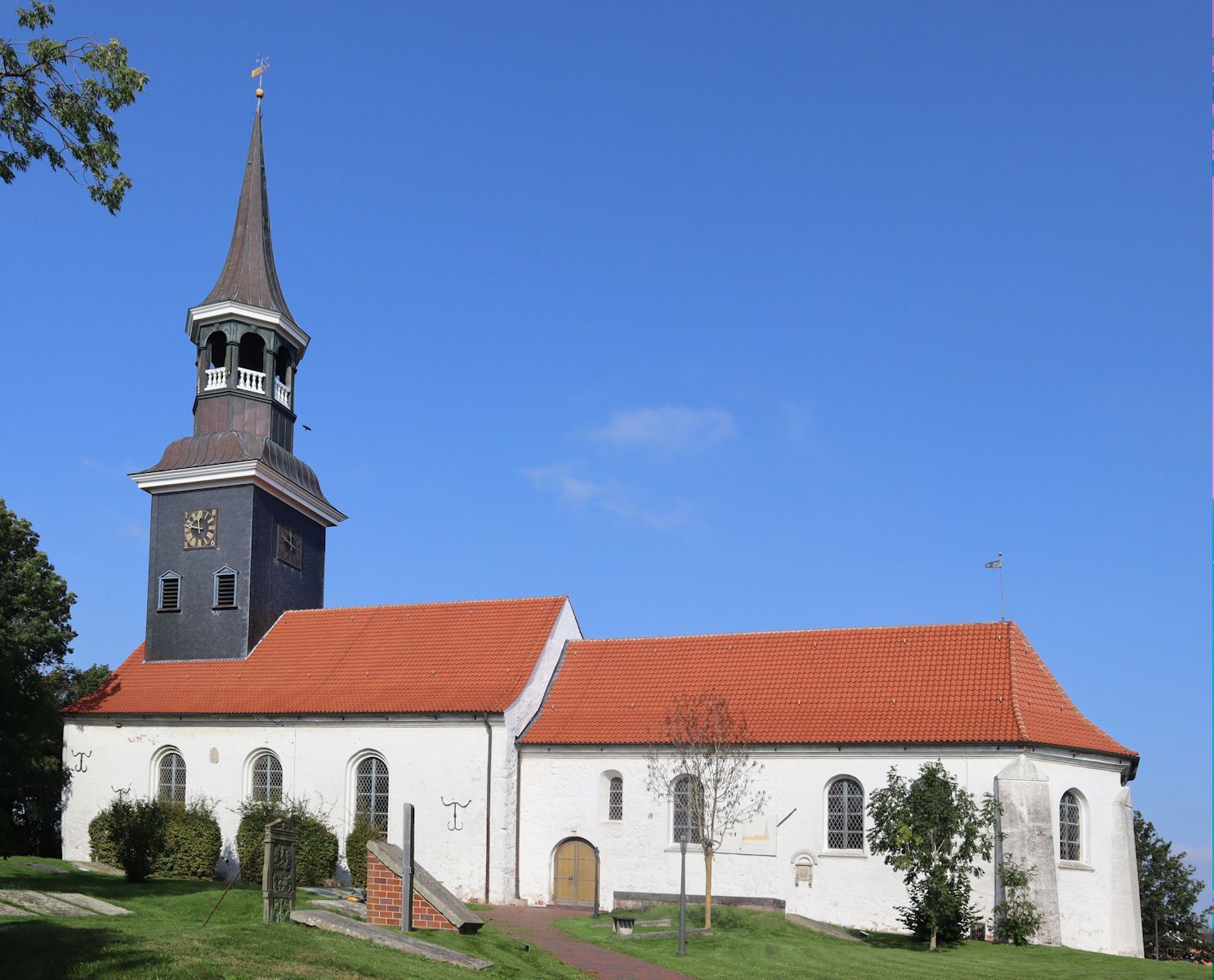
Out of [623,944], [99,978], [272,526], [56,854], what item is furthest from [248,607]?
[99,978]

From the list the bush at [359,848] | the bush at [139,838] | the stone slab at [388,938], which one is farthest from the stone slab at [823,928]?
the bush at [139,838]

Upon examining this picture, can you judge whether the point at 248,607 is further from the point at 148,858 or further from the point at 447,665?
the point at 148,858

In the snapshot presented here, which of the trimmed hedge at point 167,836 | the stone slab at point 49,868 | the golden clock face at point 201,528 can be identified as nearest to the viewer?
the trimmed hedge at point 167,836

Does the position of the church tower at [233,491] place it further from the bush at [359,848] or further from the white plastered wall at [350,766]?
the bush at [359,848]

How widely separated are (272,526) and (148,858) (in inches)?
493

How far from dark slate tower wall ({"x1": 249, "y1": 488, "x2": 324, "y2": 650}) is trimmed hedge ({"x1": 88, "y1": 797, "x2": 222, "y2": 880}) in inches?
225

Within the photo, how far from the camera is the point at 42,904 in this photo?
19.5m

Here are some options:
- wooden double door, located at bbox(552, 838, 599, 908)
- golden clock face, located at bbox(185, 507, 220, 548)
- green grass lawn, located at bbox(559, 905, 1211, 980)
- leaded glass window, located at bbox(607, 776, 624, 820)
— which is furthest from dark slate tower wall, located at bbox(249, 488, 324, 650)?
green grass lawn, located at bbox(559, 905, 1211, 980)

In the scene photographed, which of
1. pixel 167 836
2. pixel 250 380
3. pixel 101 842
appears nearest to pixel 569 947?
pixel 167 836

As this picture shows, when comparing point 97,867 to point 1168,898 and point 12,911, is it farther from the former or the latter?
point 1168,898

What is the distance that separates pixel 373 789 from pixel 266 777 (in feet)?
11.3

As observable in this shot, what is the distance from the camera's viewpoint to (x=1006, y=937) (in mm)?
28125

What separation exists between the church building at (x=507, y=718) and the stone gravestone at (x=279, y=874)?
12.1 meters

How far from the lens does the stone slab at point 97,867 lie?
33.5m
